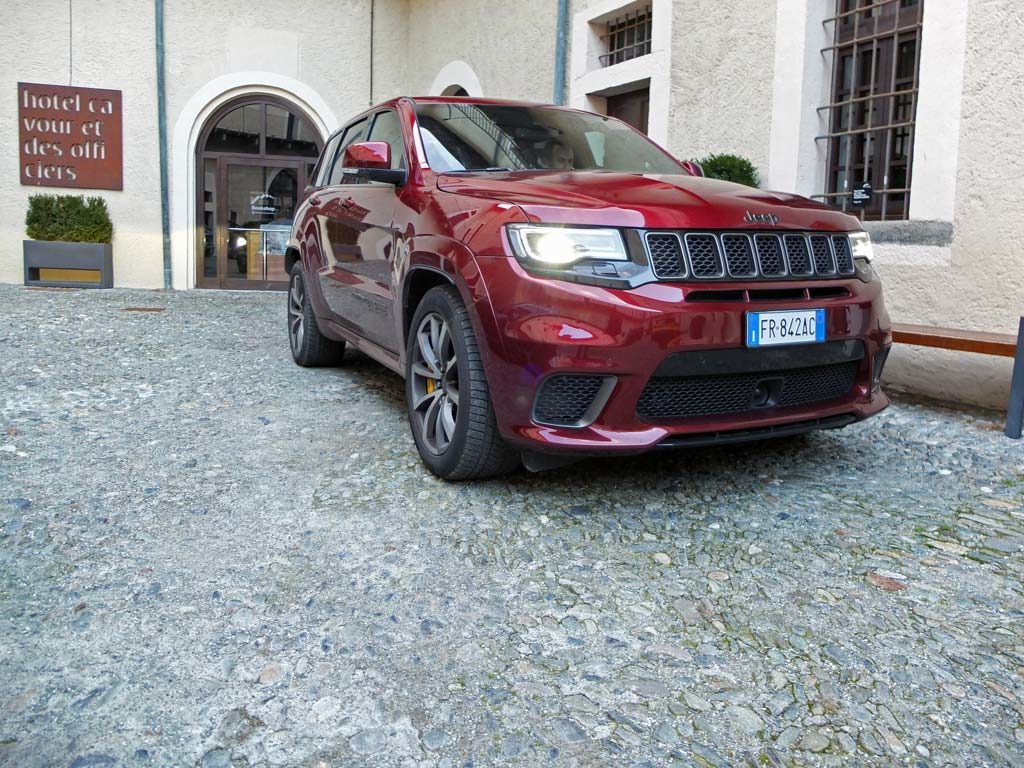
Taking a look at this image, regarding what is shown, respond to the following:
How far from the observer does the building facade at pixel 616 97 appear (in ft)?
16.8

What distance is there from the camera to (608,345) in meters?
2.88

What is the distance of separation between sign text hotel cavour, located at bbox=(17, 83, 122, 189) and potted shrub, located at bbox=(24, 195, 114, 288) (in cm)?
39

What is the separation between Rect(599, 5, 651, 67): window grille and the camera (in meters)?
8.52

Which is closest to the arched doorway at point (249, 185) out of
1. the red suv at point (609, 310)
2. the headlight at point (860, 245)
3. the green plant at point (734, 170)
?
the green plant at point (734, 170)

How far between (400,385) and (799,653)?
12.1 ft

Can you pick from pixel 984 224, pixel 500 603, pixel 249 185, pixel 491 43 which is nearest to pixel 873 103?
pixel 984 224

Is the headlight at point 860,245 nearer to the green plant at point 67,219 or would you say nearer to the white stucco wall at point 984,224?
the white stucco wall at point 984,224

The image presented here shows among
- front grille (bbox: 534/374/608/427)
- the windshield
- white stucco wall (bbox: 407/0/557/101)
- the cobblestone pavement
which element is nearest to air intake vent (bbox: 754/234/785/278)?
front grille (bbox: 534/374/608/427)

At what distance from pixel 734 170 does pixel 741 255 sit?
3.78 metres

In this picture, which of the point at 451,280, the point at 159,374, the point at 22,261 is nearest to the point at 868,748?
the point at 451,280

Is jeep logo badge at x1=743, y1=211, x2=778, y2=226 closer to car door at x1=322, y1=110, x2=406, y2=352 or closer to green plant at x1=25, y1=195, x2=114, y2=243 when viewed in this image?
car door at x1=322, y1=110, x2=406, y2=352

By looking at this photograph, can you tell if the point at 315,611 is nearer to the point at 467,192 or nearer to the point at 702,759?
the point at 702,759

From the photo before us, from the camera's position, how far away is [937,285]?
534cm

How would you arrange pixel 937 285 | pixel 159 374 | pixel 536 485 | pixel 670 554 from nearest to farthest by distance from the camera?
Answer: pixel 670 554 → pixel 536 485 → pixel 937 285 → pixel 159 374
